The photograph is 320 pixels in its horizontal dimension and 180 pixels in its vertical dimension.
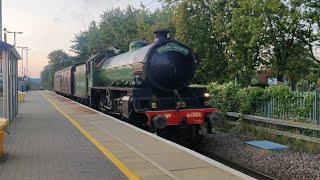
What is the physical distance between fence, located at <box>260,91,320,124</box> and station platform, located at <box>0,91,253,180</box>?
5166 mm

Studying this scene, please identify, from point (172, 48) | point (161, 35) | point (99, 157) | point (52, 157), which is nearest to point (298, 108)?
point (172, 48)

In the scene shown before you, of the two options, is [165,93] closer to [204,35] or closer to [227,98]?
[227,98]

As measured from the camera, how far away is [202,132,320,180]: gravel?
878cm

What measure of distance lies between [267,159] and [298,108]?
3338 millimetres

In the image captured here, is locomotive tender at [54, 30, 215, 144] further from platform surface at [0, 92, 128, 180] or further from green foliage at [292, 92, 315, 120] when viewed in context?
green foliage at [292, 92, 315, 120]

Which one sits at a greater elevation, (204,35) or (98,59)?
(204,35)

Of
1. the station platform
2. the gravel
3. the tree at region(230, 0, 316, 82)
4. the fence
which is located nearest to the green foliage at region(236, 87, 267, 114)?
the fence

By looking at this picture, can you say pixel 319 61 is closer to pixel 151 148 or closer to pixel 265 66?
pixel 265 66

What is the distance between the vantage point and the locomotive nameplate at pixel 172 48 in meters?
12.2

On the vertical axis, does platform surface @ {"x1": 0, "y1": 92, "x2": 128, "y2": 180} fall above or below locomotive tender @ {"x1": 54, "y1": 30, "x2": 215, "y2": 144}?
below

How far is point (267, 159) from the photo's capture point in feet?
32.5

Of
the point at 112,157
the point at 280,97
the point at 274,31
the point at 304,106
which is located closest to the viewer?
the point at 112,157

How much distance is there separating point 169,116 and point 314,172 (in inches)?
168

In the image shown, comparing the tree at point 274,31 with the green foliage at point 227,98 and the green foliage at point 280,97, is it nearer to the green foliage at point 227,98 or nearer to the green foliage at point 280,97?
the green foliage at point 227,98
